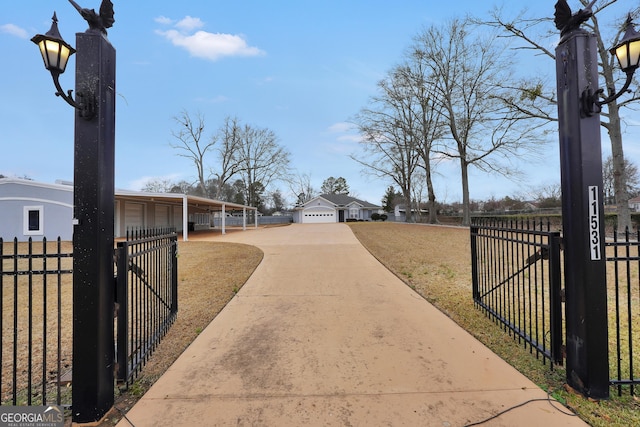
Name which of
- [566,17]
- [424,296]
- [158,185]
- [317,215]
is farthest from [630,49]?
[158,185]

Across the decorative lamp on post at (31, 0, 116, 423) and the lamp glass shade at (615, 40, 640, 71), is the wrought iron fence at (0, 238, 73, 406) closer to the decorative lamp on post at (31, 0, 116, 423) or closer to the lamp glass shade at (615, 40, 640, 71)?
the decorative lamp on post at (31, 0, 116, 423)

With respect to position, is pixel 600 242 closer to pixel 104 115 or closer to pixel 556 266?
pixel 556 266

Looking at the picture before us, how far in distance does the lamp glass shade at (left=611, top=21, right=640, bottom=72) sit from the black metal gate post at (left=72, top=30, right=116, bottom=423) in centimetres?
414

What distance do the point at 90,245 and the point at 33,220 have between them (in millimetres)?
18750

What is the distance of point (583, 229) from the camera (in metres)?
2.49

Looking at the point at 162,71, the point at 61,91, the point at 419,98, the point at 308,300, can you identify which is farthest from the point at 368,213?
the point at 61,91

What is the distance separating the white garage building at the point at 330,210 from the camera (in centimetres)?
4628

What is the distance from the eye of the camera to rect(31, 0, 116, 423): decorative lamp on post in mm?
2266

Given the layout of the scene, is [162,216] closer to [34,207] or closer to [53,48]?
[34,207]

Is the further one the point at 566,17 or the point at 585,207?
the point at 566,17

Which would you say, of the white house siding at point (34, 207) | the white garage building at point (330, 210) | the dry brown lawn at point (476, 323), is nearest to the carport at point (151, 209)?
the white house siding at point (34, 207)

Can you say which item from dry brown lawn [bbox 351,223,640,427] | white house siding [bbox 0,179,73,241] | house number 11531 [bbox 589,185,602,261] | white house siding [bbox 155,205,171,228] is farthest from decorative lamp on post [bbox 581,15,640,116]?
white house siding [bbox 155,205,171,228]

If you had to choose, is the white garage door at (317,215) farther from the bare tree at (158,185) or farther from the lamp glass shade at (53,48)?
the lamp glass shade at (53,48)

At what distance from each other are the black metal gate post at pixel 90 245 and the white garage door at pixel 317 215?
43.5 m
